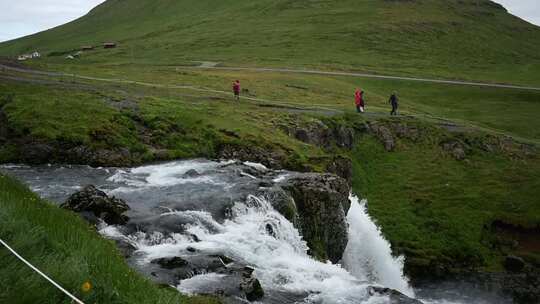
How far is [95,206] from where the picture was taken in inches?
931

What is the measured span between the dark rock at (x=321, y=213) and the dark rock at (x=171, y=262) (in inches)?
481

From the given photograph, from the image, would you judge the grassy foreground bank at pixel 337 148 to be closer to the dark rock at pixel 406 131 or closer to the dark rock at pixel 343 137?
the dark rock at pixel 406 131

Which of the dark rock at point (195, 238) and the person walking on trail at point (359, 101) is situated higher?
the person walking on trail at point (359, 101)

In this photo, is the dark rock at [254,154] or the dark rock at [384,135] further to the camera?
the dark rock at [384,135]

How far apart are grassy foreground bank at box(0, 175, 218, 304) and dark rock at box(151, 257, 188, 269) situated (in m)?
7.88

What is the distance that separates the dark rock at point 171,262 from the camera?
19797 mm

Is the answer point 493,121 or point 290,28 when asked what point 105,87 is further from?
point 290,28

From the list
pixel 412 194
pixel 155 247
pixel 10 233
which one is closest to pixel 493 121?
pixel 412 194

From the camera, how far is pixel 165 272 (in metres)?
19.2

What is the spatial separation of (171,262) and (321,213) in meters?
14.8

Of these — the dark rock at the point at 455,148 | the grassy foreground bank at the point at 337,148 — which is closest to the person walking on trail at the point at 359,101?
the grassy foreground bank at the point at 337,148

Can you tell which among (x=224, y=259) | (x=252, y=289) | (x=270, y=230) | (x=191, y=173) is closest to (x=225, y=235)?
(x=270, y=230)

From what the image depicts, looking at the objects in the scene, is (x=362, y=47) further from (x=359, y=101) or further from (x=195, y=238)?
(x=195, y=238)

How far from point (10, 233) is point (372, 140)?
1995 inches
